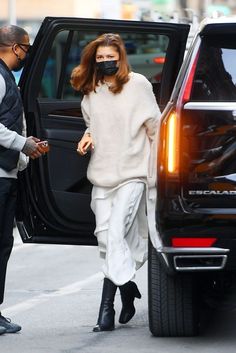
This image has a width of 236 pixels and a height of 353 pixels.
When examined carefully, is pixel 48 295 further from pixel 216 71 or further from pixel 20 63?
pixel 216 71

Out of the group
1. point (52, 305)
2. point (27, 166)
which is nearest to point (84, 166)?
point (27, 166)

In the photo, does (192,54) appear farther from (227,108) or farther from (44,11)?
(44,11)

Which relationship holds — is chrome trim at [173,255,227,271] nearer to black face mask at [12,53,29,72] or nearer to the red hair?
the red hair

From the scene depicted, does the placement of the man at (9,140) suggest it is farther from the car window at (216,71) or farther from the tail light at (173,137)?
the car window at (216,71)

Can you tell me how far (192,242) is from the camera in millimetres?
6477

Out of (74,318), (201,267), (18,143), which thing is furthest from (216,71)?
(74,318)

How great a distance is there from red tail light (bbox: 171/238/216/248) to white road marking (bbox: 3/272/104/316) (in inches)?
85.0

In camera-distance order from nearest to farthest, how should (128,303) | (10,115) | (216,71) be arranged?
(216,71) < (10,115) < (128,303)

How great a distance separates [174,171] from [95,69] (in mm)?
1380

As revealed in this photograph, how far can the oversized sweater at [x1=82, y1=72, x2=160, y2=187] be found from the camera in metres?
7.48

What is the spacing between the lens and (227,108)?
21.3ft

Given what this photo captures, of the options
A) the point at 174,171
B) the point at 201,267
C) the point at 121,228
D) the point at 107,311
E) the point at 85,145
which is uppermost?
the point at 85,145

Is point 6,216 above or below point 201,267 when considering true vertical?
above

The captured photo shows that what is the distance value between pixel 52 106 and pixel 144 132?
0.98 meters
